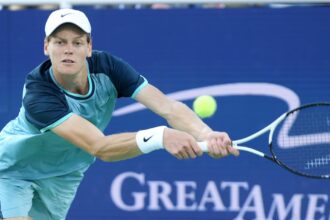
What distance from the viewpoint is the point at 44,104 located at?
490 cm

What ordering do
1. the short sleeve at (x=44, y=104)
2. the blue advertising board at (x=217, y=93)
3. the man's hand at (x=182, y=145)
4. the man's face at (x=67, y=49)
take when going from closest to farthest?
the man's hand at (x=182, y=145) < the short sleeve at (x=44, y=104) < the man's face at (x=67, y=49) < the blue advertising board at (x=217, y=93)

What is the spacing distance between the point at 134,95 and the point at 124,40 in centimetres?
187

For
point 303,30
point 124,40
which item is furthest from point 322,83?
point 124,40

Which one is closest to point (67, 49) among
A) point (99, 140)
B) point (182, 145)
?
point (99, 140)

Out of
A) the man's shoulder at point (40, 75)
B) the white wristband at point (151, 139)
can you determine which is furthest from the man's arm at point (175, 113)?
the man's shoulder at point (40, 75)

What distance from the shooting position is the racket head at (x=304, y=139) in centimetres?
659

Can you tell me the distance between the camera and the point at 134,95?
17.5 feet

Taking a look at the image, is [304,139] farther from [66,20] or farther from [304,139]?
[66,20]

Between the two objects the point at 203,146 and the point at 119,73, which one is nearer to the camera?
the point at 203,146

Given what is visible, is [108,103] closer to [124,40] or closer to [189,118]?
[189,118]

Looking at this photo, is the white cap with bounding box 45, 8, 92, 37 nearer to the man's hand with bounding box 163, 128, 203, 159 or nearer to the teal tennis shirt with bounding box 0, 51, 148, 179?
the teal tennis shirt with bounding box 0, 51, 148, 179

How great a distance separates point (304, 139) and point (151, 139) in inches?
96.4

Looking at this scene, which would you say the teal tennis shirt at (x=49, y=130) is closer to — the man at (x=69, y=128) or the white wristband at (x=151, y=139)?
the man at (x=69, y=128)

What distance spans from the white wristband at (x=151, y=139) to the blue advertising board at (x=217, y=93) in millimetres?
2370
